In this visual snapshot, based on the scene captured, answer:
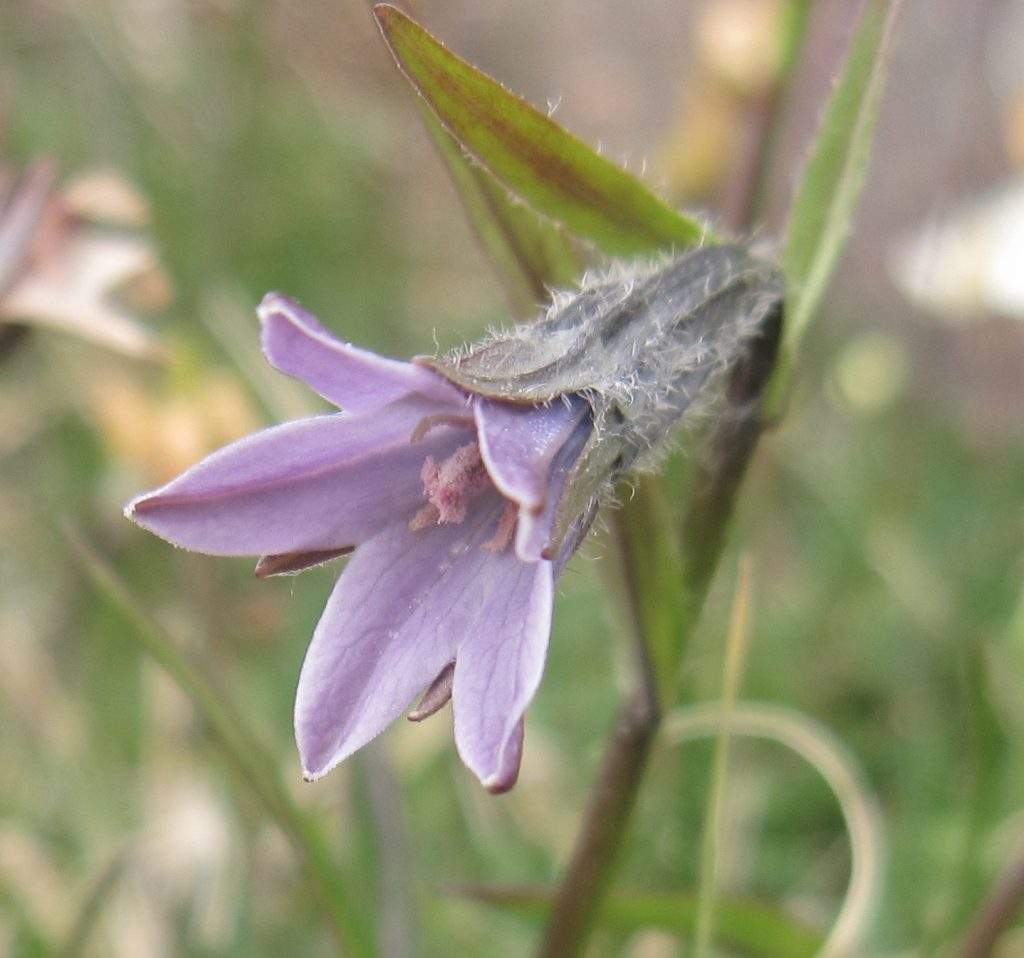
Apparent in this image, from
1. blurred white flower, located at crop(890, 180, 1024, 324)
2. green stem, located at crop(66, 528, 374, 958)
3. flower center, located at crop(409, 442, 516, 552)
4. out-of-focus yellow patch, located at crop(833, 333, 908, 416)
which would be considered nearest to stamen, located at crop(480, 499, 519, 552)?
flower center, located at crop(409, 442, 516, 552)

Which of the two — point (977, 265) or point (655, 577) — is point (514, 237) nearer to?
point (655, 577)

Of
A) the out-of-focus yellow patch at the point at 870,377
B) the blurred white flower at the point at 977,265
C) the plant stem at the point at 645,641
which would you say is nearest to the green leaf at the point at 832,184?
the plant stem at the point at 645,641

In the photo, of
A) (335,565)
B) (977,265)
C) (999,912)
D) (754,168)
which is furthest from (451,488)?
(977,265)

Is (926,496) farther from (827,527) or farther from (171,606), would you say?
(171,606)

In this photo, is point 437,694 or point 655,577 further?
point 655,577

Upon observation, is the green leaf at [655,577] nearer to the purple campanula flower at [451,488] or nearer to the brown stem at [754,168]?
the purple campanula flower at [451,488]

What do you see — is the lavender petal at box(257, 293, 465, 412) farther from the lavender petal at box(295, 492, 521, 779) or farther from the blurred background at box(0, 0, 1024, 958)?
the blurred background at box(0, 0, 1024, 958)
